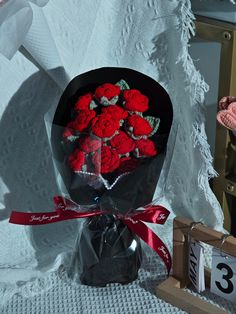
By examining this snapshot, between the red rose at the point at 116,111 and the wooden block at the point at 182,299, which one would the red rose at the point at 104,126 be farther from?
the wooden block at the point at 182,299

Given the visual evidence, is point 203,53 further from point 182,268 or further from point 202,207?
point 182,268

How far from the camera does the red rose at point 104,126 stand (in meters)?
0.79

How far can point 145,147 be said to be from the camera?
0.81 m

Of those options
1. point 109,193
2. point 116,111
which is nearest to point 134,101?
point 116,111

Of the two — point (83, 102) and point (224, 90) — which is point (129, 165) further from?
point (224, 90)

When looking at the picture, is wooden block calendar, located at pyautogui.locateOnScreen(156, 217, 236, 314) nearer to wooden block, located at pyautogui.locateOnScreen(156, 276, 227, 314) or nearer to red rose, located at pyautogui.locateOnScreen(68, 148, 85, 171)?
wooden block, located at pyautogui.locateOnScreen(156, 276, 227, 314)

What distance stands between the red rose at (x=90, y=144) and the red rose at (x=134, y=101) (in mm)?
63

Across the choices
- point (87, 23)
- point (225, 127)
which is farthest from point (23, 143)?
point (225, 127)

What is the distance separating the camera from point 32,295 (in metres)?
0.91

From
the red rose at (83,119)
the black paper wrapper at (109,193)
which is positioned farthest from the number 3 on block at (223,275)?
the red rose at (83,119)

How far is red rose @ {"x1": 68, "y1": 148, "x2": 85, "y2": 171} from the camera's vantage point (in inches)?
31.9

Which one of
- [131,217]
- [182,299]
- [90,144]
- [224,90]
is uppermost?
[224,90]

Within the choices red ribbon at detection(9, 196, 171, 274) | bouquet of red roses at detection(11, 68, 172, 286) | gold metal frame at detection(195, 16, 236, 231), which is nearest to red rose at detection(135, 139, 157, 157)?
bouquet of red roses at detection(11, 68, 172, 286)

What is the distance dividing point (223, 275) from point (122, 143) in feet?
0.77
